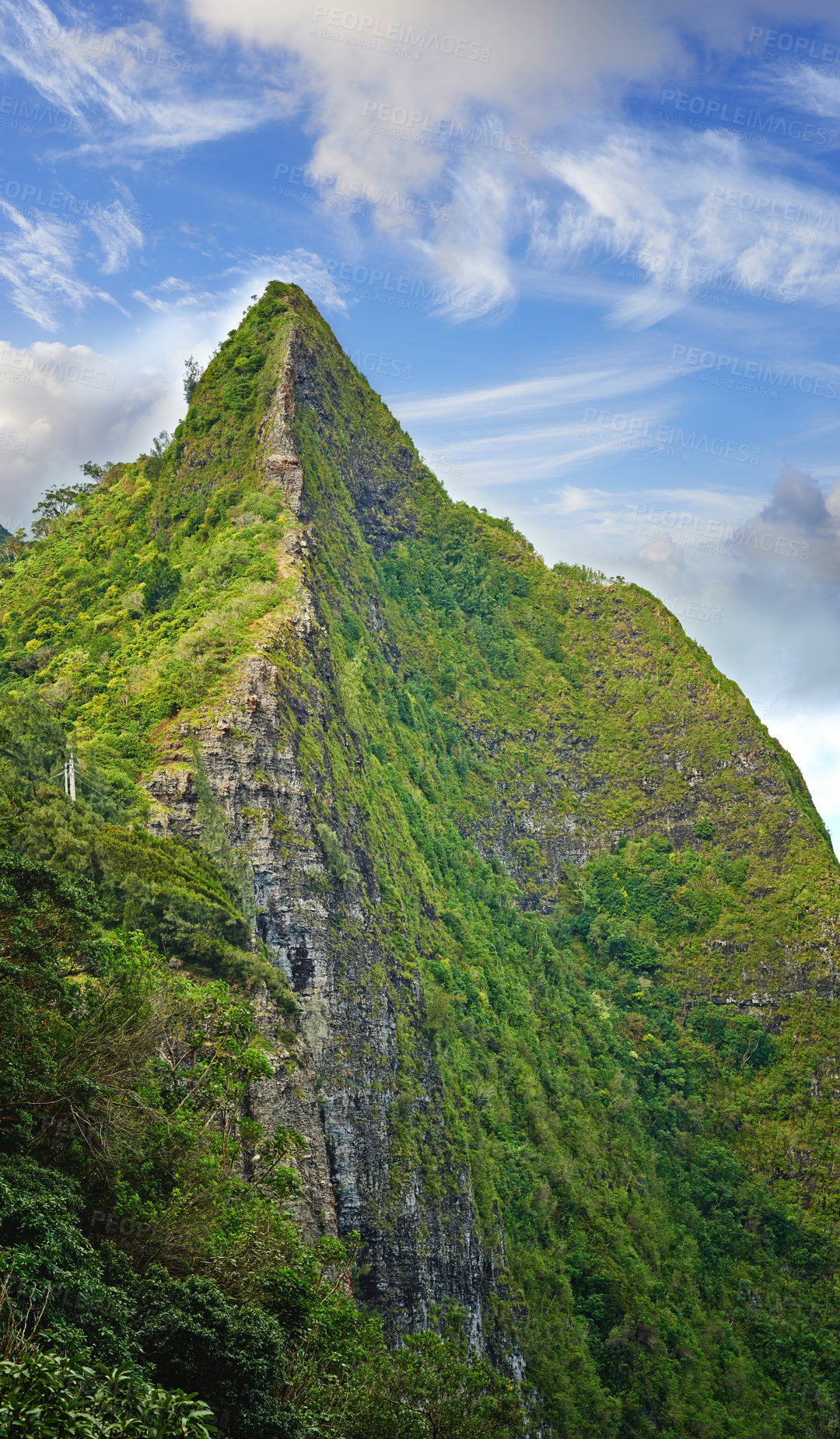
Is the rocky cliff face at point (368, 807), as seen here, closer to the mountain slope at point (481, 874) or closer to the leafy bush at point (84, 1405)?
the mountain slope at point (481, 874)

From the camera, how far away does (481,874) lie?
89188 millimetres

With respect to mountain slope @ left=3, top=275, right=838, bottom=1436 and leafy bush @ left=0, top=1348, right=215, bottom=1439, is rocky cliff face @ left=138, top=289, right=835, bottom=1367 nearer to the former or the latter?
mountain slope @ left=3, top=275, right=838, bottom=1436

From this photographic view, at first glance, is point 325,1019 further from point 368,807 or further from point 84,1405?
point 84,1405

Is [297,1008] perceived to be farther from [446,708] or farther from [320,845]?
[446,708]

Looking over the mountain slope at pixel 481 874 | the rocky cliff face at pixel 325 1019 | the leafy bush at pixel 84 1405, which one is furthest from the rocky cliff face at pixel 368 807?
the leafy bush at pixel 84 1405

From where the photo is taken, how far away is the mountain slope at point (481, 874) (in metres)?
45.5

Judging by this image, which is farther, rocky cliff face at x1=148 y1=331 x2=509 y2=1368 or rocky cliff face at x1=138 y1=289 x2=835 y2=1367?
rocky cliff face at x1=138 y1=289 x2=835 y2=1367

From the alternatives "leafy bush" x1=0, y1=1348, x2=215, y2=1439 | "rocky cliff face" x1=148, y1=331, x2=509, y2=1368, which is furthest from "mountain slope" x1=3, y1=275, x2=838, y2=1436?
"leafy bush" x1=0, y1=1348, x2=215, y2=1439

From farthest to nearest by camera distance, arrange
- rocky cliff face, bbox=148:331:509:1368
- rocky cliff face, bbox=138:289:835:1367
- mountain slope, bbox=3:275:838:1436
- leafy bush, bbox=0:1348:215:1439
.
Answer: mountain slope, bbox=3:275:838:1436
rocky cliff face, bbox=138:289:835:1367
rocky cliff face, bbox=148:331:509:1368
leafy bush, bbox=0:1348:215:1439

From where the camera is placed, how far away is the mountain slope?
149 feet

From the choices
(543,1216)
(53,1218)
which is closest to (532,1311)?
(543,1216)

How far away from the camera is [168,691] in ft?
160

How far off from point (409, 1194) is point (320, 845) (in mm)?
16231

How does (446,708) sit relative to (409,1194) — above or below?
above
